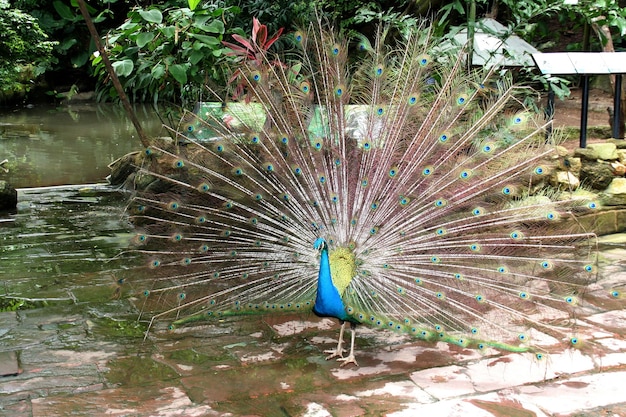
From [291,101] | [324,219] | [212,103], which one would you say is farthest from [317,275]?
[212,103]

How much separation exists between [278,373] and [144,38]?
399 cm

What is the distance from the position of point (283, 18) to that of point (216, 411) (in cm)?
955

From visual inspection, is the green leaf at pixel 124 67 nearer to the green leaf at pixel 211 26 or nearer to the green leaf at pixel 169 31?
the green leaf at pixel 169 31

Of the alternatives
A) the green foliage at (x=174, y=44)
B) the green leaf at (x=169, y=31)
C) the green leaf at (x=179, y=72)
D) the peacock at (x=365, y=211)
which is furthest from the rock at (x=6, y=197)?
the peacock at (x=365, y=211)

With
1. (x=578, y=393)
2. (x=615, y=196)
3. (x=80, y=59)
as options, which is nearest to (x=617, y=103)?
(x=615, y=196)

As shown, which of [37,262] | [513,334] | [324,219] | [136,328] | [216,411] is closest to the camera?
[216,411]

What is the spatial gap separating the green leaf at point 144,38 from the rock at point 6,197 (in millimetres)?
2462

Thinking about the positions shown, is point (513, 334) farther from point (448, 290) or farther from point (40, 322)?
point (40, 322)

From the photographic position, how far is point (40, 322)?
4.71 meters

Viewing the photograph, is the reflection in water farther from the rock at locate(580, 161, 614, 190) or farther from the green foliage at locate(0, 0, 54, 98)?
the rock at locate(580, 161, 614, 190)

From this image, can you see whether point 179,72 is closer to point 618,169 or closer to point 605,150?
point 605,150

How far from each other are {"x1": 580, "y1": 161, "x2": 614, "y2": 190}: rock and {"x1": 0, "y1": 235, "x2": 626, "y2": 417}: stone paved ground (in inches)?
97.6

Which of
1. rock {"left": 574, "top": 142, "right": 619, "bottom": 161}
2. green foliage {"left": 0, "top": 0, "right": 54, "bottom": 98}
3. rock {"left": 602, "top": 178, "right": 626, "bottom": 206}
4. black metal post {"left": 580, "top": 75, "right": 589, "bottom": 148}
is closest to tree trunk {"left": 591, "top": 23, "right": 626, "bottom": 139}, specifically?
rock {"left": 574, "top": 142, "right": 619, "bottom": 161}

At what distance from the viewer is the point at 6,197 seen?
790 cm
